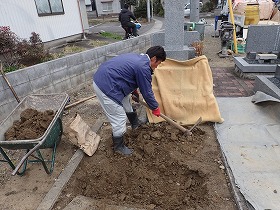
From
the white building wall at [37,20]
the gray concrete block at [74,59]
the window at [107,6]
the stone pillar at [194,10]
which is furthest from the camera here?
the window at [107,6]

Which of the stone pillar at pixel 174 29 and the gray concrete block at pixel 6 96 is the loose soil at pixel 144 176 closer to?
the gray concrete block at pixel 6 96

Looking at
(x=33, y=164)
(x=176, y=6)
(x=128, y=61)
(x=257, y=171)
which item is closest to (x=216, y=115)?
(x=257, y=171)

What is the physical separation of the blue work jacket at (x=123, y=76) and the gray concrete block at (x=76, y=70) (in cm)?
287

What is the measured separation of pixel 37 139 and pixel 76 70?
3681mm

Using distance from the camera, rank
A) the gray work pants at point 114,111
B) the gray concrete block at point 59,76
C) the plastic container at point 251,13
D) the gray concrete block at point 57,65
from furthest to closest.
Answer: the plastic container at point 251,13, the gray concrete block at point 59,76, the gray concrete block at point 57,65, the gray work pants at point 114,111

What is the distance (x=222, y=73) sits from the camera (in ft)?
22.9

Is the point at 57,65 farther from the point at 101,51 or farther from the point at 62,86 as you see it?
the point at 101,51

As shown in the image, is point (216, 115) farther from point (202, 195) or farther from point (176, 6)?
point (176, 6)

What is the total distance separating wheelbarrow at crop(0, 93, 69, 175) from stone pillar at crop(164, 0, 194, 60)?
110 inches

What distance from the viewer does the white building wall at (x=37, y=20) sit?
7688mm

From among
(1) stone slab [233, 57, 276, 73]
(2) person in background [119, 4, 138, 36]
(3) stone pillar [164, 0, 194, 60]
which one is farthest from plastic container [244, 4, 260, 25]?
(3) stone pillar [164, 0, 194, 60]

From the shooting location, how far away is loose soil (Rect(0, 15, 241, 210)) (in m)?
2.68

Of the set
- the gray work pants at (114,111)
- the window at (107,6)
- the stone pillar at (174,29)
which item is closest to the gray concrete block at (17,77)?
the gray work pants at (114,111)

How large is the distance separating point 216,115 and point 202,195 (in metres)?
1.68
